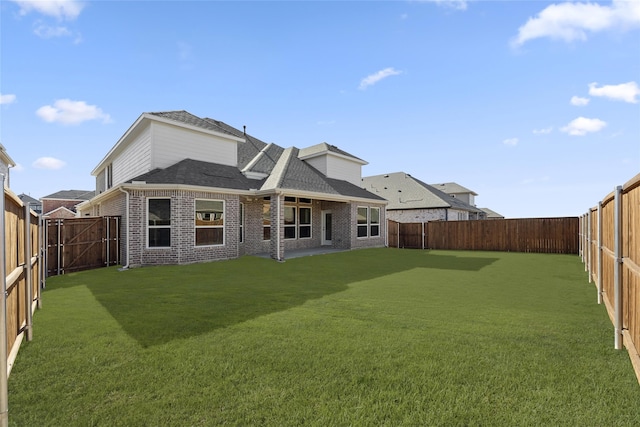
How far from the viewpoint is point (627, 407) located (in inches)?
104

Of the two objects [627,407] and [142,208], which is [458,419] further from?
[142,208]

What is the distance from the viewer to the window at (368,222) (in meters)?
18.2

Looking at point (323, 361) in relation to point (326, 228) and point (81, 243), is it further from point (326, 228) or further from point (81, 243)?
point (326, 228)

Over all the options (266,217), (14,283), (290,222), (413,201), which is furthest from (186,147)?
(413,201)

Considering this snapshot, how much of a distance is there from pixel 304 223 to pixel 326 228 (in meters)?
1.78

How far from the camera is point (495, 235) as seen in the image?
1775 cm

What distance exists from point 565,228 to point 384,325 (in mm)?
16541

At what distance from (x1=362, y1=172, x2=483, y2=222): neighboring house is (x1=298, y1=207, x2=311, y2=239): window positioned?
41.1 feet

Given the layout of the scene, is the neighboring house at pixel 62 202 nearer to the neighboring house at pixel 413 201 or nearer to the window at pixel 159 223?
the window at pixel 159 223

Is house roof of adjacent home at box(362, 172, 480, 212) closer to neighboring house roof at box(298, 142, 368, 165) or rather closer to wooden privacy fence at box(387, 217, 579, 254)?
wooden privacy fence at box(387, 217, 579, 254)

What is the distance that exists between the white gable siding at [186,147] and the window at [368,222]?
25.5ft

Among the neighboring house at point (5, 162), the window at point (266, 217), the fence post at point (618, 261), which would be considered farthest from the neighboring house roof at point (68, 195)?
the fence post at point (618, 261)

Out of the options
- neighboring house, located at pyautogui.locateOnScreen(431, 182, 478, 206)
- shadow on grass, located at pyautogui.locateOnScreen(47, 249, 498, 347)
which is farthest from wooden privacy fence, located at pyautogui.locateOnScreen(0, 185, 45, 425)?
neighboring house, located at pyautogui.locateOnScreen(431, 182, 478, 206)

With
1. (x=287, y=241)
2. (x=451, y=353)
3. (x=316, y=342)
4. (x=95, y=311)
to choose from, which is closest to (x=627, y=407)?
(x=451, y=353)
